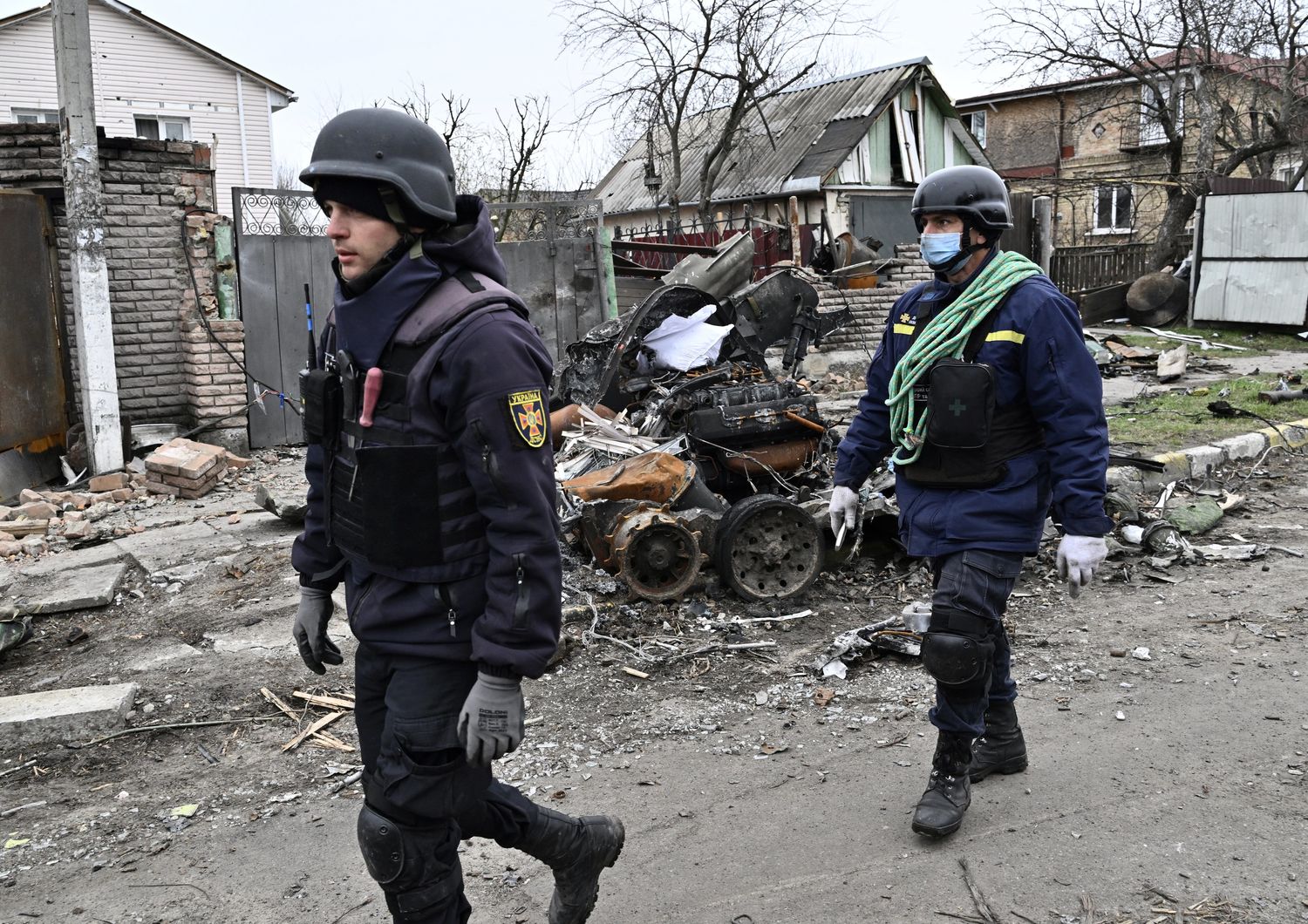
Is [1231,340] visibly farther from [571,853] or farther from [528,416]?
[528,416]

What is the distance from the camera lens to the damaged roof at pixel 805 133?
2428cm

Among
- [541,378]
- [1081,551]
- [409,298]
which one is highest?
[409,298]

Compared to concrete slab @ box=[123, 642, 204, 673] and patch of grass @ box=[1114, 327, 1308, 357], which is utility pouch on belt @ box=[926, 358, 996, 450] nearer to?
concrete slab @ box=[123, 642, 204, 673]

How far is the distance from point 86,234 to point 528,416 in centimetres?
729

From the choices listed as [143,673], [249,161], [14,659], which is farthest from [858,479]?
[249,161]

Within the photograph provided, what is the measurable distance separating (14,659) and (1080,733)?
14.9 ft

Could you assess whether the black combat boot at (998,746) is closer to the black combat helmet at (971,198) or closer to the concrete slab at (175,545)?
the black combat helmet at (971,198)

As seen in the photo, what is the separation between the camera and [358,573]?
2.28 metres

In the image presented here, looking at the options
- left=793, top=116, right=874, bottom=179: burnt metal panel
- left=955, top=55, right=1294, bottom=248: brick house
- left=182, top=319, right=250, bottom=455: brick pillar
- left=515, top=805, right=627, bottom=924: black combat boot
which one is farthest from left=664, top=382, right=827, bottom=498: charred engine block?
left=955, top=55, right=1294, bottom=248: brick house

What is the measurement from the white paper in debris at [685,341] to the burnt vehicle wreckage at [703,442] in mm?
14

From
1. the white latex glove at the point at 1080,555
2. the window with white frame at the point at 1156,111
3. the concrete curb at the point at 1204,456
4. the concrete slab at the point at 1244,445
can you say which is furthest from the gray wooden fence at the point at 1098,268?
the white latex glove at the point at 1080,555

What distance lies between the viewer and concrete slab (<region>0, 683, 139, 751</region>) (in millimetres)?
3791

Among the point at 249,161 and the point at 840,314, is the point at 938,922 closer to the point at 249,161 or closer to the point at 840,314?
the point at 840,314

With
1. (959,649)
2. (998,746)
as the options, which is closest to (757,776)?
(998,746)
